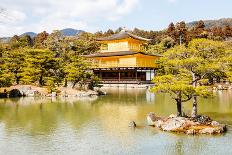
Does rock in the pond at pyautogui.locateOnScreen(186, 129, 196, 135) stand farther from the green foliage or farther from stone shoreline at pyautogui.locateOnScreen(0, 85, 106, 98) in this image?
the green foliage

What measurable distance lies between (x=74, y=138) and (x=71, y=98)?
17.3 meters

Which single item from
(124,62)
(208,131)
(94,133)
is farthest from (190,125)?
(124,62)

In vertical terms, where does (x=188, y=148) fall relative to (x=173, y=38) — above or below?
below

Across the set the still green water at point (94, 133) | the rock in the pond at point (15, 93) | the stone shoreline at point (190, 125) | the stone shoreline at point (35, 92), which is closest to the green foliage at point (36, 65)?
the stone shoreline at point (35, 92)

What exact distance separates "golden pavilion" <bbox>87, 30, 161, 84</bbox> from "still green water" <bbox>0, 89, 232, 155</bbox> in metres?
26.6

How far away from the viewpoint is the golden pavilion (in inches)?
2117

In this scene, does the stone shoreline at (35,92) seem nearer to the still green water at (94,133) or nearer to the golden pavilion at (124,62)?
the still green water at (94,133)

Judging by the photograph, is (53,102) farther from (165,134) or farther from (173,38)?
(173,38)

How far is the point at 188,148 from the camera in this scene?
14484mm

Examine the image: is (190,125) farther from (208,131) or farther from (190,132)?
(208,131)

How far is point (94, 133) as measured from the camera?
683 inches

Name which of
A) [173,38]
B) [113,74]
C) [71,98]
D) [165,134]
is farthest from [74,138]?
[173,38]

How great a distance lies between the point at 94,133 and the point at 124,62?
38107 mm

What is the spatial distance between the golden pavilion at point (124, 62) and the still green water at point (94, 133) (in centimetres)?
2662
